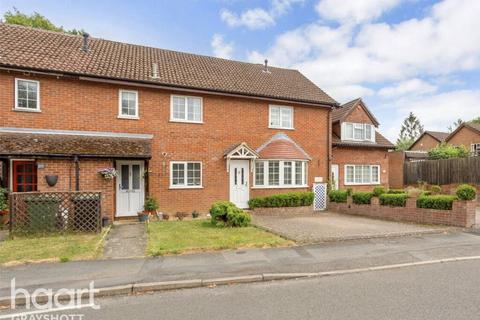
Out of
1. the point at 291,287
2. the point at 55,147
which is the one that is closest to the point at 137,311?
the point at 291,287

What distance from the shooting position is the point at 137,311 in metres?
4.70

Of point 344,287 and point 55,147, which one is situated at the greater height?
point 55,147

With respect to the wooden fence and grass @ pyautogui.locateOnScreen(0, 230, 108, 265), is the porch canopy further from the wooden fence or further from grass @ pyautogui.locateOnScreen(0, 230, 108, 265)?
the wooden fence

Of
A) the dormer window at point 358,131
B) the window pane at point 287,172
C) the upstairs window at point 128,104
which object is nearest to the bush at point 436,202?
the window pane at point 287,172

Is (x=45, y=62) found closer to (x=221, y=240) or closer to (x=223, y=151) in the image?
(x=223, y=151)

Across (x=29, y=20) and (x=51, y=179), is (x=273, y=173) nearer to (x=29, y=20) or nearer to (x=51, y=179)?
(x=51, y=179)

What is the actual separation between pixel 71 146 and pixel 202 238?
685 centimetres

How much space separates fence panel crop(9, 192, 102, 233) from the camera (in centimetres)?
937

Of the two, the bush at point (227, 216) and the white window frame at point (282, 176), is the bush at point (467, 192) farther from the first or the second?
the bush at point (227, 216)

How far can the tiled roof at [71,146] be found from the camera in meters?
11.0

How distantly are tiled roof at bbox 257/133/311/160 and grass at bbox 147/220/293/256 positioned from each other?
5.98m

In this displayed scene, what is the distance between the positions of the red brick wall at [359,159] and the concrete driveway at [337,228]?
20.1ft

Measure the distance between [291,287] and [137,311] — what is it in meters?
2.75

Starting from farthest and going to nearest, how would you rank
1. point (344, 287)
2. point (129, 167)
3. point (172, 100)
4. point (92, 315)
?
point (172, 100) → point (129, 167) → point (344, 287) → point (92, 315)
